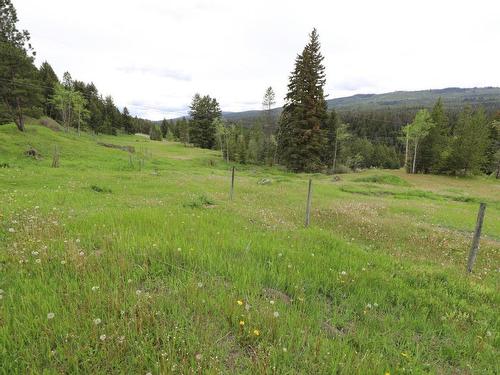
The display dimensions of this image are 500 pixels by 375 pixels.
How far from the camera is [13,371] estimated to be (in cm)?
240

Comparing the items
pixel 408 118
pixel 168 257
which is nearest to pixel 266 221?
pixel 168 257

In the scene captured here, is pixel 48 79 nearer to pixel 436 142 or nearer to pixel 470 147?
pixel 436 142

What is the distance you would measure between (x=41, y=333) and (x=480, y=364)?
5.06 m

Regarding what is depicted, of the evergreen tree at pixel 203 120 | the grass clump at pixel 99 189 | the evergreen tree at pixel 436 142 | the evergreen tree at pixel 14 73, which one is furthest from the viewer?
the evergreen tree at pixel 203 120

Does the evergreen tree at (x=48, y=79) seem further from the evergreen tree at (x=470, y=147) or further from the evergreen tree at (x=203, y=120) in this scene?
the evergreen tree at (x=470, y=147)

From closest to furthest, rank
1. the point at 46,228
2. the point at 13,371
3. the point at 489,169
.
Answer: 1. the point at 13,371
2. the point at 46,228
3. the point at 489,169

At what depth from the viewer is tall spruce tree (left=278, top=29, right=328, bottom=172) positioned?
43.6m

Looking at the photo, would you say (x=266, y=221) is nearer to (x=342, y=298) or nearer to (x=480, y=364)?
(x=342, y=298)

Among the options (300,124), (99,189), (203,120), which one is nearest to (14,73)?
(99,189)

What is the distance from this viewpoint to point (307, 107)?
4397 centimetres

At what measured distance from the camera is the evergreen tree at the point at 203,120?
254 feet

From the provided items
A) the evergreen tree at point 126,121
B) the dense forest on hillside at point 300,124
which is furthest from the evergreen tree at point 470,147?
the evergreen tree at point 126,121

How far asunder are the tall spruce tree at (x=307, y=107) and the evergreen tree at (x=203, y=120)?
3519 cm

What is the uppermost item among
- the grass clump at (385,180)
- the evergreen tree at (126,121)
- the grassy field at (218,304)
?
the evergreen tree at (126,121)
